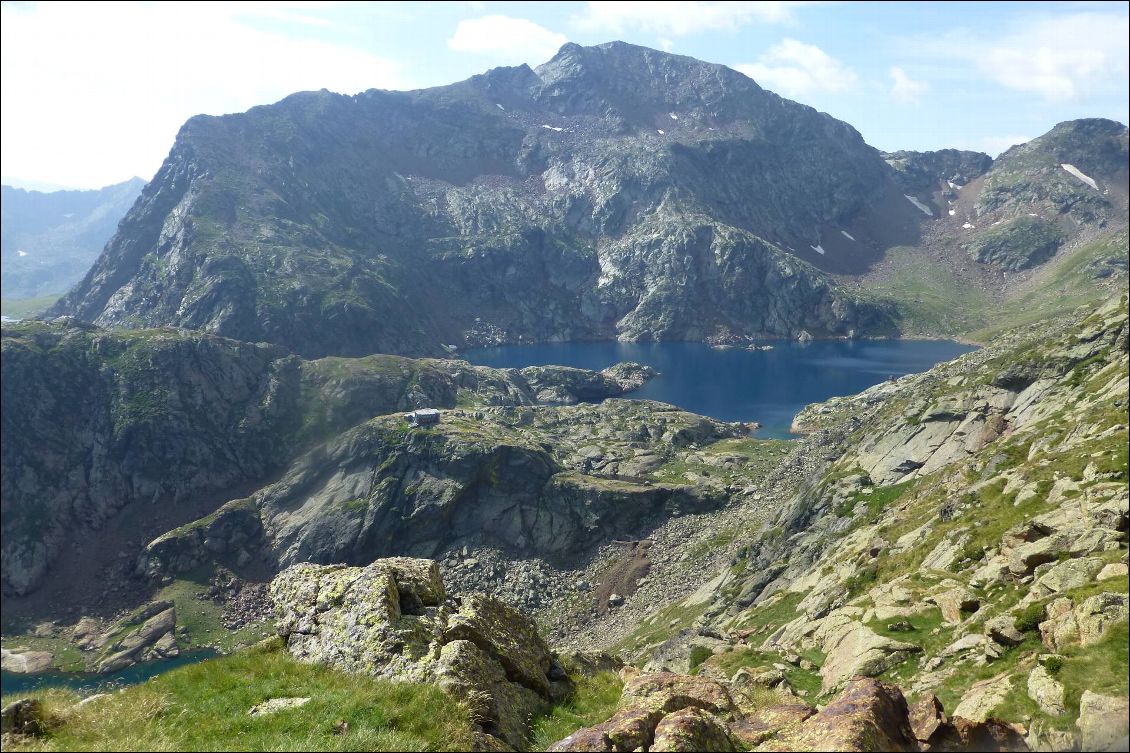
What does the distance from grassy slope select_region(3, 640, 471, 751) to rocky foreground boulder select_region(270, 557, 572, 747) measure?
977 millimetres

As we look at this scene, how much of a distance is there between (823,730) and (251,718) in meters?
12.1

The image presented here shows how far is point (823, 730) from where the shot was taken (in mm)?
13344

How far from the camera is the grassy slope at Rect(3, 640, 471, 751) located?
12.3 metres

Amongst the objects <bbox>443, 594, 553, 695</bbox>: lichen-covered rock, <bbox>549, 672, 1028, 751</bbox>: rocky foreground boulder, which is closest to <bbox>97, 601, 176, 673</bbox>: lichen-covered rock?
<bbox>443, 594, 553, 695</bbox>: lichen-covered rock

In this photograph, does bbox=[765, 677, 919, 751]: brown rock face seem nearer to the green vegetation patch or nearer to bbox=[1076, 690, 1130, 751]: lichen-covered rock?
bbox=[1076, 690, 1130, 751]: lichen-covered rock

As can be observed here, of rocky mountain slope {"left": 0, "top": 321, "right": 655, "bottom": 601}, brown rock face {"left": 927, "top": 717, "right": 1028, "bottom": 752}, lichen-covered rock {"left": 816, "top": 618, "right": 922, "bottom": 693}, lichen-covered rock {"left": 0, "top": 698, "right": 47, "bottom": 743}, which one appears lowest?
rocky mountain slope {"left": 0, "top": 321, "right": 655, "bottom": 601}

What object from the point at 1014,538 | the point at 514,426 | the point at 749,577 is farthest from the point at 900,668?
the point at 514,426

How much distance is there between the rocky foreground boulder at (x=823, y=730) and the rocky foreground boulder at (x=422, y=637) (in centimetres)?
332

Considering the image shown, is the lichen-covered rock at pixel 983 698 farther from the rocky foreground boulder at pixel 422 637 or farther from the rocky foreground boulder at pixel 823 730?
the rocky foreground boulder at pixel 422 637

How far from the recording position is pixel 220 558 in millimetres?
113438

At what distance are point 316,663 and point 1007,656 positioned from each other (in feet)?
64.4

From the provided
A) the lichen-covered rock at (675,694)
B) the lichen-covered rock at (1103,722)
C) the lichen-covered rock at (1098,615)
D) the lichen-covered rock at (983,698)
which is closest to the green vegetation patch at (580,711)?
the lichen-covered rock at (675,694)

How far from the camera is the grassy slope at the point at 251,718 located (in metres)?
12.3

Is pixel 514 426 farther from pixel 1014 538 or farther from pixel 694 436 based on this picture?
pixel 1014 538
